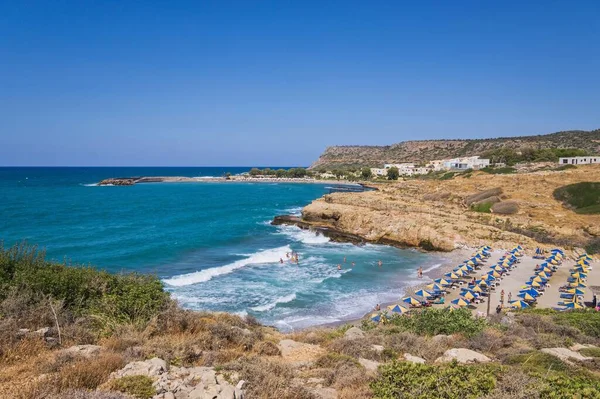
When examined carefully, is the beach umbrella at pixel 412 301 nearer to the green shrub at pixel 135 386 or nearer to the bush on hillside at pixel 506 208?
the green shrub at pixel 135 386

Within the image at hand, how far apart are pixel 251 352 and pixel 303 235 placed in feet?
122

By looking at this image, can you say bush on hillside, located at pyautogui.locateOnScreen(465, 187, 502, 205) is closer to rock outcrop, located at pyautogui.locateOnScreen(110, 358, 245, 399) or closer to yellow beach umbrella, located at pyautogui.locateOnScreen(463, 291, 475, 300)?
yellow beach umbrella, located at pyautogui.locateOnScreen(463, 291, 475, 300)

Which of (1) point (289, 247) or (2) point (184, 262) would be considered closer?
(2) point (184, 262)

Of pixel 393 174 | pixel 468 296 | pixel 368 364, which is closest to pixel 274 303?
pixel 468 296

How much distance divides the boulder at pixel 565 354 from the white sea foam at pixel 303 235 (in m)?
32.9

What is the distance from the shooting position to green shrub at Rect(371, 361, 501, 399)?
19.1ft

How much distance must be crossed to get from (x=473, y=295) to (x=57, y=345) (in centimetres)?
2370

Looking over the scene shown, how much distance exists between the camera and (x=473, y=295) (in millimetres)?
24344

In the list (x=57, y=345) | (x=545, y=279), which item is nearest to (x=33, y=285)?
(x=57, y=345)

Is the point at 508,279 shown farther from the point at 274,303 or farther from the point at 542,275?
the point at 274,303

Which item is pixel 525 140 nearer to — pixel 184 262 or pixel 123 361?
pixel 184 262

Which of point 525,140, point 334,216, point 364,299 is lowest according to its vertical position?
point 364,299

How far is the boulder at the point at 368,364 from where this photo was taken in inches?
332

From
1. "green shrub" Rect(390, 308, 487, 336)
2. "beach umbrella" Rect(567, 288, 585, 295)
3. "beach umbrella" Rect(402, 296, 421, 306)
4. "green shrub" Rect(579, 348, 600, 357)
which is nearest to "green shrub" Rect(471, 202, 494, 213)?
"beach umbrella" Rect(567, 288, 585, 295)
